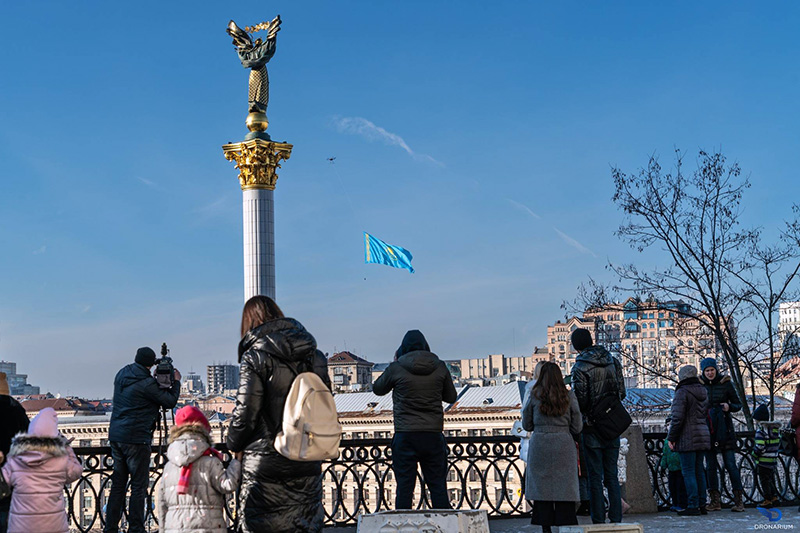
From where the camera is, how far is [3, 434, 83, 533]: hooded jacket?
6.89 metres

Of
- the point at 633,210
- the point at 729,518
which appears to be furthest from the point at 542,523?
the point at 633,210

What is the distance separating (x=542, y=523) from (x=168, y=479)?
345cm

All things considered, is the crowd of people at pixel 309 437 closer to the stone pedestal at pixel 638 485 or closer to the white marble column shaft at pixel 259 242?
the stone pedestal at pixel 638 485

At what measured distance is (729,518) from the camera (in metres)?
9.73

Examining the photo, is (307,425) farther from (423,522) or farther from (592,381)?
(592,381)

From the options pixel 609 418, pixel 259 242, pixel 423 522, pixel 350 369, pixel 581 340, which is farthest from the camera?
pixel 350 369

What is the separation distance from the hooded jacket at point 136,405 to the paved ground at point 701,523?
98.2 inches

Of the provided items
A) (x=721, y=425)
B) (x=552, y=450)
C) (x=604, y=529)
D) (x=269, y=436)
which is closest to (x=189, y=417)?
(x=269, y=436)

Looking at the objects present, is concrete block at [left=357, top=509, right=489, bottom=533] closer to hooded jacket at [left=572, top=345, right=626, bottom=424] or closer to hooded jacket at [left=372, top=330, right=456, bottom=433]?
hooded jacket at [left=372, top=330, right=456, bottom=433]

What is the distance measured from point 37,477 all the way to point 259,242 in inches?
668

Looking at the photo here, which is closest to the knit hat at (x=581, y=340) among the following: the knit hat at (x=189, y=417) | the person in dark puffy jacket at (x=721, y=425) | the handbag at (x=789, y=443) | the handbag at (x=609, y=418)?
the handbag at (x=609, y=418)

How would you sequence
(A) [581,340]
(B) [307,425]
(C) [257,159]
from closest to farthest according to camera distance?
(B) [307,425], (A) [581,340], (C) [257,159]

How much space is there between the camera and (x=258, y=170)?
2331 centimetres

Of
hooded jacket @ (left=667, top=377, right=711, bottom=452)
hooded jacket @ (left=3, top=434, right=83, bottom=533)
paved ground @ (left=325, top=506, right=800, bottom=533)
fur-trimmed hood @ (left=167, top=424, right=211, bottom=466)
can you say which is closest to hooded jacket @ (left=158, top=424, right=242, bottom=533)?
fur-trimmed hood @ (left=167, top=424, right=211, bottom=466)
